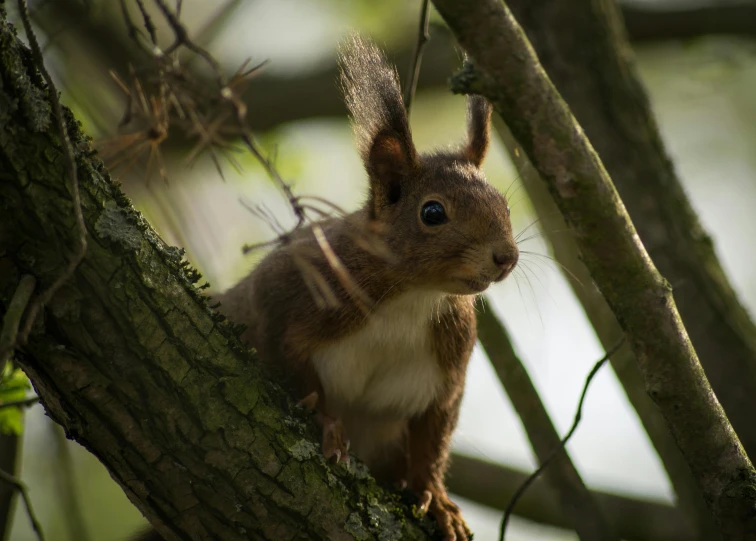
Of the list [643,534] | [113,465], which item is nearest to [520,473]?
[643,534]

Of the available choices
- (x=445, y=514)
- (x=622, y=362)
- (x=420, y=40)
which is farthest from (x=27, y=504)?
(x=622, y=362)

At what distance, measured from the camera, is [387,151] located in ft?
11.1

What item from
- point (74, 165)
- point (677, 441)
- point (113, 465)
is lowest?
point (677, 441)

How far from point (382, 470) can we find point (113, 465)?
5.30ft

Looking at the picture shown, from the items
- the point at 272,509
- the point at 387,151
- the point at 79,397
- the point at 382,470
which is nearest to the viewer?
the point at 79,397

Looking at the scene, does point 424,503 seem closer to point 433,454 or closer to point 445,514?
point 445,514

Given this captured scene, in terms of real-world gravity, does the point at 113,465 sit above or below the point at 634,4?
above

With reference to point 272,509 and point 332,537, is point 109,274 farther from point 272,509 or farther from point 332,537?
point 332,537

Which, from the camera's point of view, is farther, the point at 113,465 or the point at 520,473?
the point at 520,473

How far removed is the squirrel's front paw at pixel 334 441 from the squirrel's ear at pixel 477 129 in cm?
130

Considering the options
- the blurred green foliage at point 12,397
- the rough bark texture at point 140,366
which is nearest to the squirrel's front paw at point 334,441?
the rough bark texture at point 140,366

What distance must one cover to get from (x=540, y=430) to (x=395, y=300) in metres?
0.93

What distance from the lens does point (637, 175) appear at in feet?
12.8

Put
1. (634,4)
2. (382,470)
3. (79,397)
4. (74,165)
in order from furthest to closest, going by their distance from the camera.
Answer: (634,4), (382,470), (79,397), (74,165)
